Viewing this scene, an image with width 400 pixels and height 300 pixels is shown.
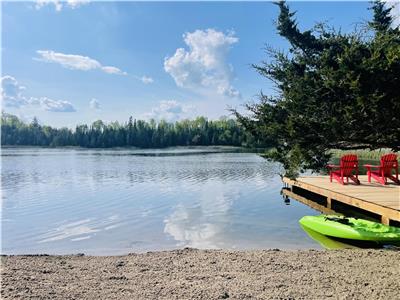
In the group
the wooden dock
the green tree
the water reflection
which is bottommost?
the water reflection

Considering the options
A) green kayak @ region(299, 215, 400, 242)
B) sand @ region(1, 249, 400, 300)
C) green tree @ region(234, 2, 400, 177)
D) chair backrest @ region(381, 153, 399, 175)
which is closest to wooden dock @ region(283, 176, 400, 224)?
green kayak @ region(299, 215, 400, 242)

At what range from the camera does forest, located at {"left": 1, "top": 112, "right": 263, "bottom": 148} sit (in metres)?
111

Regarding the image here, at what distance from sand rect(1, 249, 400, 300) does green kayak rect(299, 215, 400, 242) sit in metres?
1.41

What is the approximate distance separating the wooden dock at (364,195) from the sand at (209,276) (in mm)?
2719

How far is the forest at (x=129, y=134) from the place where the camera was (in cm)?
11112

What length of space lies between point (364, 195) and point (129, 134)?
356 feet

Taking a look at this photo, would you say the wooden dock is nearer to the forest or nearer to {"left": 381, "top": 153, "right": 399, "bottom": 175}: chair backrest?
{"left": 381, "top": 153, "right": 399, "bottom": 175}: chair backrest

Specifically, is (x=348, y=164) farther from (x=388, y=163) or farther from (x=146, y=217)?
(x=146, y=217)

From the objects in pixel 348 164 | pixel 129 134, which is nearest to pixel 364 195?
pixel 348 164

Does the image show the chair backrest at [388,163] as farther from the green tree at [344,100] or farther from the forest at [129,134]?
the forest at [129,134]

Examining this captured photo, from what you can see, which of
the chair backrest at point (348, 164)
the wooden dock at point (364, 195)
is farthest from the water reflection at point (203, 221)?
the chair backrest at point (348, 164)

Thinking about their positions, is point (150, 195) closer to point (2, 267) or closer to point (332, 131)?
point (2, 267)

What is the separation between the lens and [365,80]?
19.0 feet

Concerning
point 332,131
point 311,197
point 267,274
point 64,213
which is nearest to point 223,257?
point 267,274
